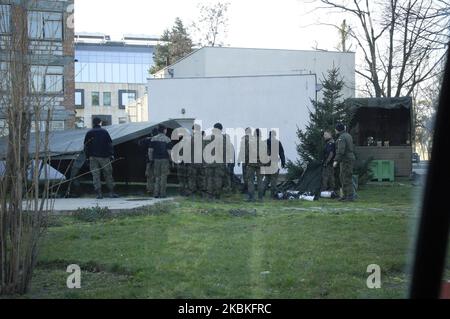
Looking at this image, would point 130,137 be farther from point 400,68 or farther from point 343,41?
point 343,41

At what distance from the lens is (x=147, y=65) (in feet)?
307

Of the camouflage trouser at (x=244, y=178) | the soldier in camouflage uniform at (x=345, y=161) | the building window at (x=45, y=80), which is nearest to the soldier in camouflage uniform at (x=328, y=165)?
the soldier in camouflage uniform at (x=345, y=161)

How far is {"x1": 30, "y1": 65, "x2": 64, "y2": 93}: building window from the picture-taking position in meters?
6.16

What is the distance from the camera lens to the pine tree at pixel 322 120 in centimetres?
1906

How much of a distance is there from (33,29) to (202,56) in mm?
31277

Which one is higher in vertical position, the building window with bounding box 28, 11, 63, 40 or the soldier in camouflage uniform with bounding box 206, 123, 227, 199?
the building window with bounding box 28, 11, 63, 40

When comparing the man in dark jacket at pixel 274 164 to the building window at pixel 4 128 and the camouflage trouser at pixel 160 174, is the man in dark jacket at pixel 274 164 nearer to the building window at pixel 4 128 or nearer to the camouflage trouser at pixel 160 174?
the camouflage trouser at pixel 160 174

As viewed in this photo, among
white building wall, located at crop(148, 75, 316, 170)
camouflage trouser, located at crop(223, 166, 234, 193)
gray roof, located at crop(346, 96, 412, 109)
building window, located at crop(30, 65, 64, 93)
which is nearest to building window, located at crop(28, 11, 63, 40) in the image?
building window, located at crop(30, 65, 64, 93)

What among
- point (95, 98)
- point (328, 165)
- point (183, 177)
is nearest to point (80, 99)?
point (95, 98)

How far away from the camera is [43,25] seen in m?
6.59

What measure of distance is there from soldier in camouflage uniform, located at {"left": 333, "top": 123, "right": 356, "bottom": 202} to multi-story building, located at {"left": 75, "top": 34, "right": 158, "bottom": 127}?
70232mm

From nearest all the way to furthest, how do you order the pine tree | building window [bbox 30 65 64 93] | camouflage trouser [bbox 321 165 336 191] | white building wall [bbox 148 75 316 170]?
1. building window [bbox 30 65 64 93]
2. camouflage trouser [bbox 321 165 336 191]
3. the pine tree
4. white building wall [bbox 148 75 316 170]
